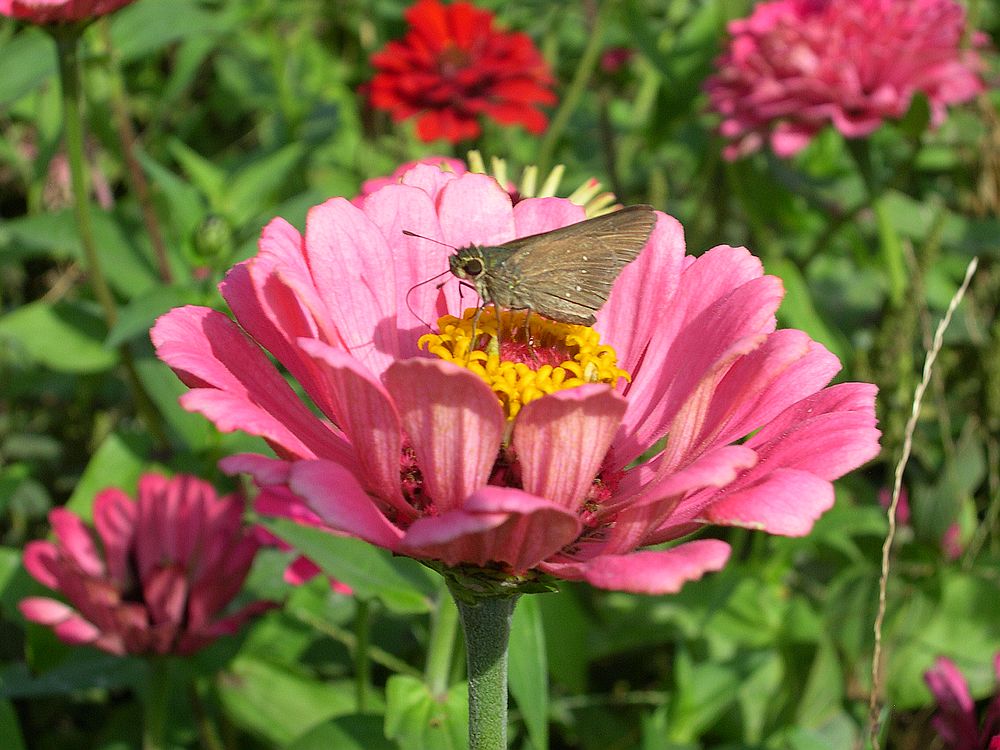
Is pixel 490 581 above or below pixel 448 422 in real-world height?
below

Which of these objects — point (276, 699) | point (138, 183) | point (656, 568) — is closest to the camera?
point (656, 568)

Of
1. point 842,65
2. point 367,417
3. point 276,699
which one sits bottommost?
point 276,699

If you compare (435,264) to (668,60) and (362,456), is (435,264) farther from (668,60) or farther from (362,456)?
(668,60)

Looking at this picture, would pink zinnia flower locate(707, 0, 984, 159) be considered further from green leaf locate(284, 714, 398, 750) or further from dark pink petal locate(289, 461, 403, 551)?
dark pink petal locate(289, 461, 403, 551)

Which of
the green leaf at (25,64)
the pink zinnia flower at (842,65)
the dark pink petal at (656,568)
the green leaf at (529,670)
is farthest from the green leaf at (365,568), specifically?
the pink zinnia flower at (842,65)

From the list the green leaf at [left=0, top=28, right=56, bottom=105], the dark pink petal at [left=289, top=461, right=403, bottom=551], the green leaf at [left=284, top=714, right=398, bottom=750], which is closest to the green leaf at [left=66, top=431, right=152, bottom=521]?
the green leaf at [left=0, top=28, right=56, bottom=105]

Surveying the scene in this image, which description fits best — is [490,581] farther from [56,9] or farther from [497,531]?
[56,9]

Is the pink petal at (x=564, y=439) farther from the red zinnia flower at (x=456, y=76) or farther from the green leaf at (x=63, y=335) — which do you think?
the red zinnia flower at (x=456, y=76)

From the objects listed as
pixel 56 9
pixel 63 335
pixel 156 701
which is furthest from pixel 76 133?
pixel 156 701
